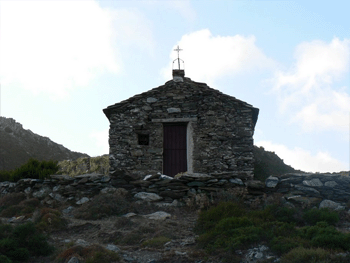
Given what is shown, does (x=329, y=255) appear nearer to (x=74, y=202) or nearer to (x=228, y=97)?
(x=74, y=202)

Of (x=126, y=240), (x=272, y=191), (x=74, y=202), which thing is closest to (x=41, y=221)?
(x=74, y=202)

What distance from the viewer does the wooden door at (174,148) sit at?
13.4 metres

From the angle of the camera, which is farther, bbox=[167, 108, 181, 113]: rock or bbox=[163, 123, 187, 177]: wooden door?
bbox=[163, 123, 187, 177]: wooden door

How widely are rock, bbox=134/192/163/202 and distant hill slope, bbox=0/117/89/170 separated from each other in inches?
931

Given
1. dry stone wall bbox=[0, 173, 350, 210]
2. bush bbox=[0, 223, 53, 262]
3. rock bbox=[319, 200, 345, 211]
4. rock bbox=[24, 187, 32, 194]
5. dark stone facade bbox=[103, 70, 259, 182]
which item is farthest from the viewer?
dark stone facade bbox=[103, 70, 259, 182]

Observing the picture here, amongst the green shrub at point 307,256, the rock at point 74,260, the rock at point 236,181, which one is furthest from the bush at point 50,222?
the green shrub at point 307,256

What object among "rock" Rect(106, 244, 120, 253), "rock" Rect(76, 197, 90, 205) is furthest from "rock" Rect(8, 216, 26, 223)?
"rock" Rect(106, 244, 120, 253)

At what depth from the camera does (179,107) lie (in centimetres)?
1331

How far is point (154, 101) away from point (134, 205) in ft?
18.1

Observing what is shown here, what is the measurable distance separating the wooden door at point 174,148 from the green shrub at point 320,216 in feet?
21.5

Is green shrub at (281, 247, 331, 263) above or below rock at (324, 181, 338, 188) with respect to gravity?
below

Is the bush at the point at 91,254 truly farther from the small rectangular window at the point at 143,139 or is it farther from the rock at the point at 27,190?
the small rectangular window at the point at 143,139

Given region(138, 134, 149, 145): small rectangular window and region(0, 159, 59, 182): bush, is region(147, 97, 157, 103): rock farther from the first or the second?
region(0, 159, 59, 182): bush

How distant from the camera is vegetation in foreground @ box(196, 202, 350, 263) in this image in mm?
5241
